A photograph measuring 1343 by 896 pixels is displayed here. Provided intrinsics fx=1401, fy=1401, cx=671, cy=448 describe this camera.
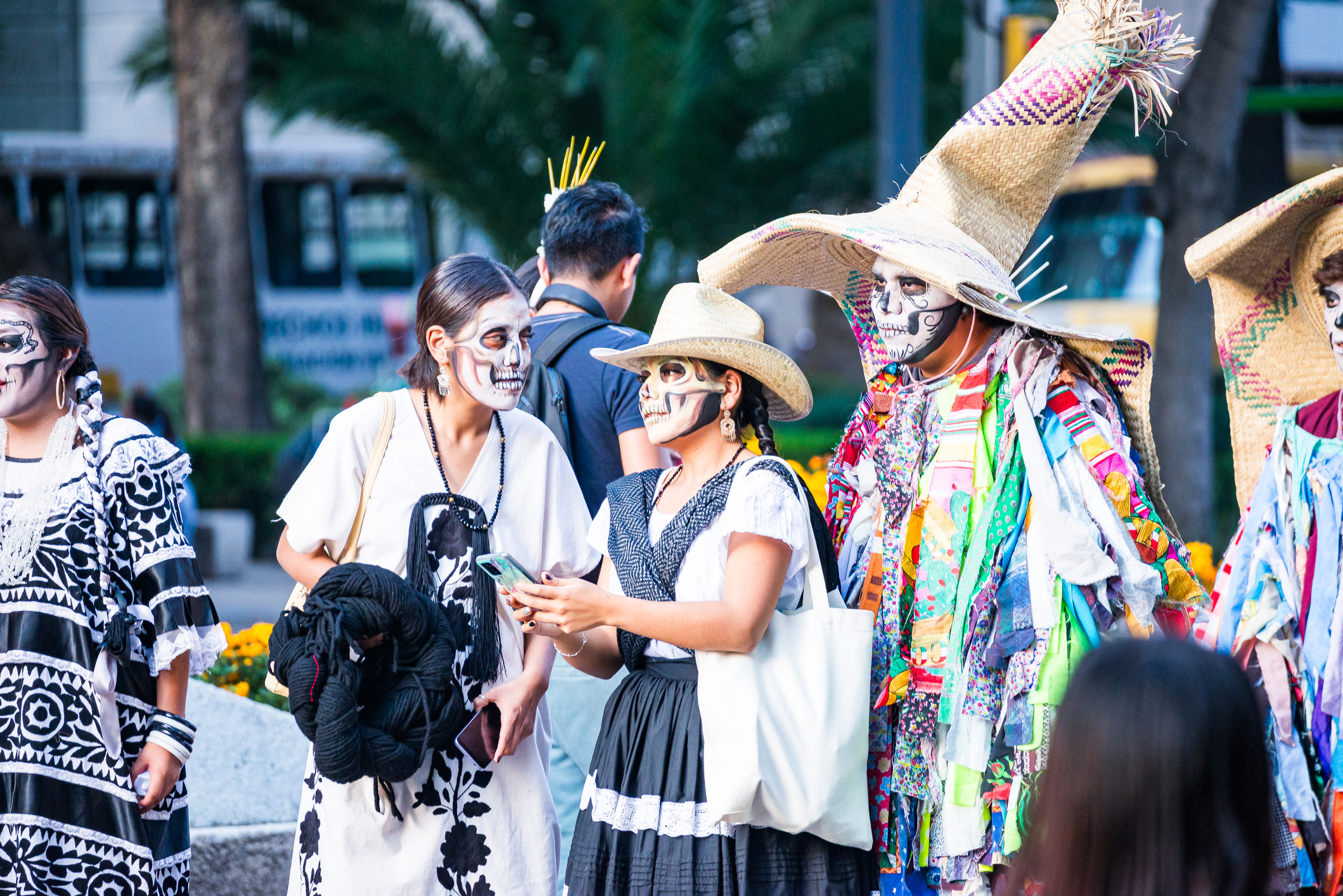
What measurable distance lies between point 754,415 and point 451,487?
727 millimetres

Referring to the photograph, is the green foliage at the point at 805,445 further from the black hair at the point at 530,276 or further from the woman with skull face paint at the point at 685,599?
the woman with skull face paint at the point at 685,599

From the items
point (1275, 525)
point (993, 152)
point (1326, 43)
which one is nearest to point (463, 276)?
point (993, 152)

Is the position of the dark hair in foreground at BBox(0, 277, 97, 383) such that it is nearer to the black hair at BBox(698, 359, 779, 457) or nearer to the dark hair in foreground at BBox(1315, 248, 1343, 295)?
the black hair at BBox(698, 359, 779, 457)

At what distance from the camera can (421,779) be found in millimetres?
3131

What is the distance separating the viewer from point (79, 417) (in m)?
3.22

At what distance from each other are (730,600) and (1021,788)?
740mm

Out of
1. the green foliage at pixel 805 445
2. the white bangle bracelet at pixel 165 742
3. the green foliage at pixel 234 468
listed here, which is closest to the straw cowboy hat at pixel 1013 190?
the white bangle bracelet at pixel 165 742

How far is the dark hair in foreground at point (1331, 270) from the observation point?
316 centimetres

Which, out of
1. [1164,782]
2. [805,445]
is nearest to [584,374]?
[1164,782]

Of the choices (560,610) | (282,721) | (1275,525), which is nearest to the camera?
(560,610)

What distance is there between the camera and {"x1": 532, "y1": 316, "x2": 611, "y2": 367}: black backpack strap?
4121 mm

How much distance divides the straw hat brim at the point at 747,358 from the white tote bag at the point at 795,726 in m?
0.56

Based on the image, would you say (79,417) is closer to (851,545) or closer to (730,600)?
(730,600)

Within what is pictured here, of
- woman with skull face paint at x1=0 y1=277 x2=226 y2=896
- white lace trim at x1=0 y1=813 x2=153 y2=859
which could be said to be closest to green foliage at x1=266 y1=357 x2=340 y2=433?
woman with skull face paint at x1=0 y1=277 x2=226 y2=896
